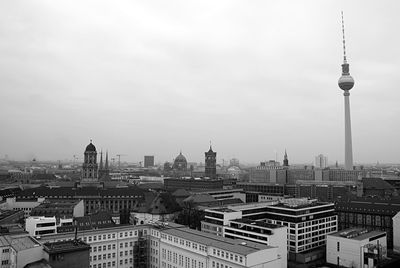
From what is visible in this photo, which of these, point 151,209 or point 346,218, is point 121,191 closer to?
point 151,209

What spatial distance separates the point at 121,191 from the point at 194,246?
2860 inches

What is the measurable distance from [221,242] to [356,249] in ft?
92.8

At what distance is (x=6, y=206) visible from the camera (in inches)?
4060

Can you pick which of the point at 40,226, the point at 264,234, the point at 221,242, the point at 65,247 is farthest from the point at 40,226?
the point at 264,234

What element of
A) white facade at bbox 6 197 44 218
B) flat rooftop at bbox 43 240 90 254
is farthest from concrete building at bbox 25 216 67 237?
white facade at bbox 6 197 44 218

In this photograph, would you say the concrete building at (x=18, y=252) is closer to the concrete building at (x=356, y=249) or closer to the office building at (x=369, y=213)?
the concrete building at (x=356, y=249)

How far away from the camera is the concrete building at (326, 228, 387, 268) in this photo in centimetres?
6356

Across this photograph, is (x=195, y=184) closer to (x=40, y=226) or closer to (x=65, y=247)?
(x=40, y=226)

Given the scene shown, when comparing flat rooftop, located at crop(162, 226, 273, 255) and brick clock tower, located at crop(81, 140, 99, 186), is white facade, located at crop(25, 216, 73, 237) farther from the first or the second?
brick clock tower, located at crop(81, 140, 99, 186)

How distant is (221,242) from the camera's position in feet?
169

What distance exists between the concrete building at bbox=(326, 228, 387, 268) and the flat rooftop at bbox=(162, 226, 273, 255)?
23.9 m

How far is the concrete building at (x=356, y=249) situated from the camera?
6356 cm

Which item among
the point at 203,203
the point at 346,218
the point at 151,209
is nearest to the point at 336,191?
the point at 346,218

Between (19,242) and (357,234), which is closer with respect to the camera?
(19,242)
